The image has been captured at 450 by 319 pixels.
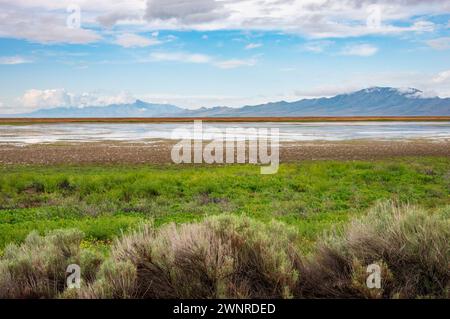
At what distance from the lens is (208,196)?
1836cm

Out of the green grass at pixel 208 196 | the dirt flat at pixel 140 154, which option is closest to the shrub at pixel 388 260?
Answer: the green grass at pixel 208 196

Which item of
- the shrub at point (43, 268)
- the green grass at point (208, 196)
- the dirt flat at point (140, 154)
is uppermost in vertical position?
the shrub at point (43, 268)

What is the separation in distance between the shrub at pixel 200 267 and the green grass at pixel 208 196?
5.21 meters

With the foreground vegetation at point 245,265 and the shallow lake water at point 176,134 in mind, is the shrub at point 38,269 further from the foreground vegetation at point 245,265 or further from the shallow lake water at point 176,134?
the shallow lake water at point 176,134

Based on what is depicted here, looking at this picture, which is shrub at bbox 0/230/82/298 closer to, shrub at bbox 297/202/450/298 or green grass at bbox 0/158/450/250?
shrub at bbox 297/202/450/298

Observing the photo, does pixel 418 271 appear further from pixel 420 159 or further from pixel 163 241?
pixel 420 159

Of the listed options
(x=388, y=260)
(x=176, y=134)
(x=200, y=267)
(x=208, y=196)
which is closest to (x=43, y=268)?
(x=200, y=267)

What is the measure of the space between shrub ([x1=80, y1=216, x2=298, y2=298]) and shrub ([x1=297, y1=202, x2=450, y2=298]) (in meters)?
0.43

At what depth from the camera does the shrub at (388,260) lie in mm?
5508

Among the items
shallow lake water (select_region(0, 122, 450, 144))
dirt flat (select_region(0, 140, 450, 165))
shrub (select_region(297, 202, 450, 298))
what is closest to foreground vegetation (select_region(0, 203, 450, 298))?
shrub (select_region(297, 202, 450, 298))

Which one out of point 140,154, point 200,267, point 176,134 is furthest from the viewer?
A: point 176,134

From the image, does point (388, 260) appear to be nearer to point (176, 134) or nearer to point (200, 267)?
point (200, 267)

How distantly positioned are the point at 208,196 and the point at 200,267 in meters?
12.7

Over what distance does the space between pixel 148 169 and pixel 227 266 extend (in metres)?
21.2
